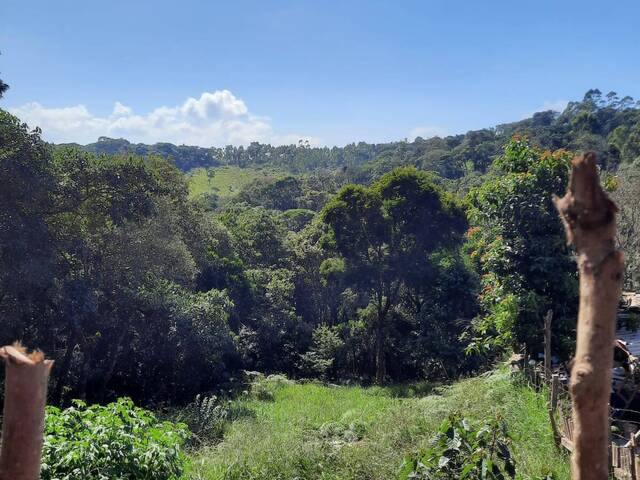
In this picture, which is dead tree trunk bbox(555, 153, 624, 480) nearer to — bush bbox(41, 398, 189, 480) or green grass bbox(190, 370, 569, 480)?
bush bbox(41, 398, 189, 480)

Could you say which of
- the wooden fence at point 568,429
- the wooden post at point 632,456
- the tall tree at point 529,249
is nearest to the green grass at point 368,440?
the wooden fence at point 568,429

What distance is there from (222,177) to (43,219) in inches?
2251

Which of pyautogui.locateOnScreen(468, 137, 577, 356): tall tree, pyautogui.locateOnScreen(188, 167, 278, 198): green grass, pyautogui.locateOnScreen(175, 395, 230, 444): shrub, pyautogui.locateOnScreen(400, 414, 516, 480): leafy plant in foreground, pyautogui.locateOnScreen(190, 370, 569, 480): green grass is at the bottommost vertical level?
pyautogui.locateOnScreen(175, 395, 230, 444): shrub

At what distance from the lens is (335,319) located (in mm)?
19844

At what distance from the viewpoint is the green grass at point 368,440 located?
5348 mm

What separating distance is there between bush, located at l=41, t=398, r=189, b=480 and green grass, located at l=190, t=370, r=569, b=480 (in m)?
1.88

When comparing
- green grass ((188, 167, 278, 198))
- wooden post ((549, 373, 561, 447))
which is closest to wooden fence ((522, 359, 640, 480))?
wooden post ((549, 373, 561, 447))

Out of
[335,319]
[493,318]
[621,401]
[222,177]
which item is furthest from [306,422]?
[222,177]

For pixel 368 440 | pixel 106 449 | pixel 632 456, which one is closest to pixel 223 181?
pixel 368 440

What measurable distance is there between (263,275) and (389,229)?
551cm

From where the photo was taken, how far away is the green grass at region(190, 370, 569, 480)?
5348 mm

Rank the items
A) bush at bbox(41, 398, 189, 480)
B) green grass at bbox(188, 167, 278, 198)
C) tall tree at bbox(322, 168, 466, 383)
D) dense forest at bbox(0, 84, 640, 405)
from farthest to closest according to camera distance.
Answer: green grass at bbox(188, 167, 278, 198)
tall tree at bbox(322, 168, 466, 383)
dense forest at bbox(0, 84, 640, 405)
bush at bbox(41, 398, 189, 480)

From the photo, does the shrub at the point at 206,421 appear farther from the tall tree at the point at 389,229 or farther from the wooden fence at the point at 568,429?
the tall tree at the point at 389,229

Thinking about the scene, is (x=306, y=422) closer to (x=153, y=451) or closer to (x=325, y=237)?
(x=153, y=451)
